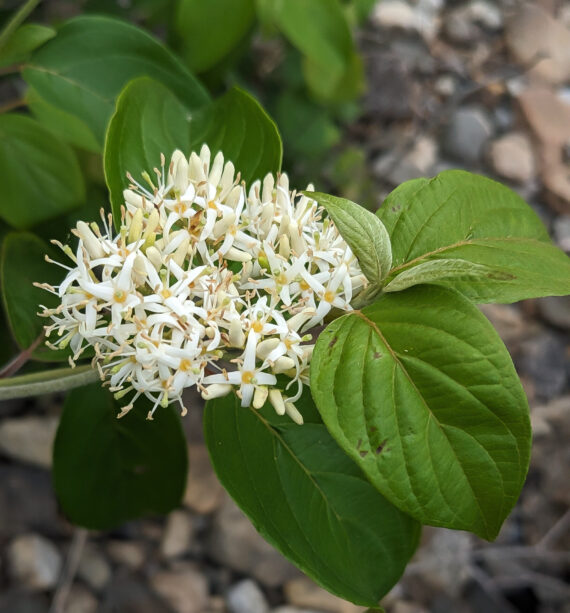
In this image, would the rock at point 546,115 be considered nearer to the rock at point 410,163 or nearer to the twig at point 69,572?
the rock at point 410,163

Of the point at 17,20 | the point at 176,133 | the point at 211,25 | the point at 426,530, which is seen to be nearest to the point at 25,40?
the point at 17,20

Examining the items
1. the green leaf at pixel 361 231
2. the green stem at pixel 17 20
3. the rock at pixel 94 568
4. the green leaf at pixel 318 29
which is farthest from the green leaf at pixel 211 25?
the rock at pixel 94 568

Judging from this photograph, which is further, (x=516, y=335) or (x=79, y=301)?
(x=516, y=335)

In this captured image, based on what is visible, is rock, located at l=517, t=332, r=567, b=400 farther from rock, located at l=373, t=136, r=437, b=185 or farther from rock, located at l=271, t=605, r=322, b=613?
rock, located at l=271, t=605, r=322, b=613

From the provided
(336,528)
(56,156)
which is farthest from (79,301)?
(56,156)

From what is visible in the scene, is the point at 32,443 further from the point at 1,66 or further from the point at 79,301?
the point at 79,301

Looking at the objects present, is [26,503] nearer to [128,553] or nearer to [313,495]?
[128,553]

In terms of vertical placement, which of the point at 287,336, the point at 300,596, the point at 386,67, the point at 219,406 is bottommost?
the point at 300,596
